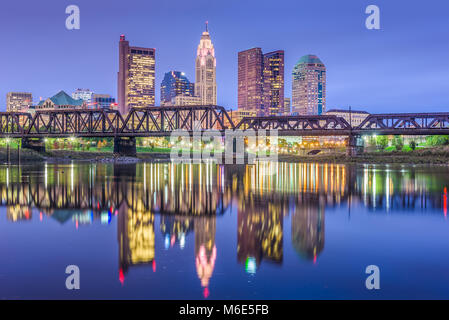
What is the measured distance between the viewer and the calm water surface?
10602mm

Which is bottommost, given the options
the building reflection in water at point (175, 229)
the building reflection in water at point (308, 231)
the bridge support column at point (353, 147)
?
the building reflection in water at point (308, 231)

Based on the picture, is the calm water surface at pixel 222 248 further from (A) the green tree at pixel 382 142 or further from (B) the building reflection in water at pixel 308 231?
(A) the green tree at pixel 382 142

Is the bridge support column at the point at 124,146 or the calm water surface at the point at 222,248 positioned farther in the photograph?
the bridge support column at the point at 124,146

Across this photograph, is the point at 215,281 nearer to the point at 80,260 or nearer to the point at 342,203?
the point at 80,260

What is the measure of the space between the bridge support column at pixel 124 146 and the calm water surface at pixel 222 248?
353 feet

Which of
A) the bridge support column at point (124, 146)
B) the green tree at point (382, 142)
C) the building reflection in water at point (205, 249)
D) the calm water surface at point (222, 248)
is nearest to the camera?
the calm water surface at point (222, 248)

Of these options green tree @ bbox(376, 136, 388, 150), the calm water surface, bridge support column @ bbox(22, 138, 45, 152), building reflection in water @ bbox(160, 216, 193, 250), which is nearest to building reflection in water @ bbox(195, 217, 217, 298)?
the calm water surface

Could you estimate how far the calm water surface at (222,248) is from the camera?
10.6 meters

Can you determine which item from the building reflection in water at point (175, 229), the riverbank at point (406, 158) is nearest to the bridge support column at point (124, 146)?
the riverbank at point (406, 158)

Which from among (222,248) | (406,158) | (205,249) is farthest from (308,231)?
(406,158)

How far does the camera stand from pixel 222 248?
48.1 feet

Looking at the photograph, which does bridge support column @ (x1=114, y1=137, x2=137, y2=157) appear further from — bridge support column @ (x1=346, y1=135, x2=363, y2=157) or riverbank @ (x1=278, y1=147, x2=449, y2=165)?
bridge support column @ (x1=346, y1=135, x2=363, y2=157)

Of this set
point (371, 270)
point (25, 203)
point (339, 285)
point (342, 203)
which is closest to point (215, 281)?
point (339, 285)

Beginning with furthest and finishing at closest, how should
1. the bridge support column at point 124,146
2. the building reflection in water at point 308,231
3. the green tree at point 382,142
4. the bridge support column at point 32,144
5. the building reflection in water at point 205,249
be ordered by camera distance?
the green tree at point 382,142 → the bridge support column at point 32,144 → the bridge support column at point 124,146 → the building reflection in water at point 308,231 → the building reflection in water at point 205,249
